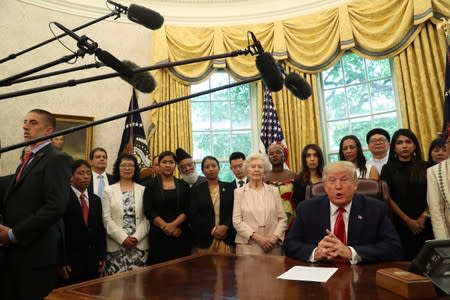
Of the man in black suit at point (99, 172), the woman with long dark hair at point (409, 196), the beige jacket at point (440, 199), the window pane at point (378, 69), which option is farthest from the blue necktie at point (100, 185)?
the window pane at point (378, 69)

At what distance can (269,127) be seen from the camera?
5.26 metres

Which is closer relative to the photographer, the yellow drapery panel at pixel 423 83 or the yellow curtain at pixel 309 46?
the yellow drapery panel at pixel 423 83

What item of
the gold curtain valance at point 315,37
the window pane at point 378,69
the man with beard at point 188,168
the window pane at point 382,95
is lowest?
the man with beard at point 188,168

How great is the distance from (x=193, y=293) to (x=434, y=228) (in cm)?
206

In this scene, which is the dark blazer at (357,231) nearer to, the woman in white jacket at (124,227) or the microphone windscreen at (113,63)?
the microphone windscreen at (113,63)

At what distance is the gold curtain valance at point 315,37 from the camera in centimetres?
471

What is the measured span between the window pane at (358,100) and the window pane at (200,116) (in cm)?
230

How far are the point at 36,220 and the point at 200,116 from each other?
13.8ft

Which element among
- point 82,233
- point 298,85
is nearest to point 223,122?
point 82,233

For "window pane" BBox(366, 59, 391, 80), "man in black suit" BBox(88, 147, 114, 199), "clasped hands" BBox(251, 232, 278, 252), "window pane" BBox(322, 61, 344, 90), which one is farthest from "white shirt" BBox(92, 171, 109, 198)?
"window pane" BBox(366, 59, 391, 80)

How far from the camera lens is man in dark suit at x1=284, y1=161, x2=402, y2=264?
1.76m

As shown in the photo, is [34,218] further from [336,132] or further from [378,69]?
[378,69]

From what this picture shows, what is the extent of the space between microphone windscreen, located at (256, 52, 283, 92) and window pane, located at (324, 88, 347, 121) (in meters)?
4.52

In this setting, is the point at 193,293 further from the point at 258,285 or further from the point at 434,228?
the point at 434,228
